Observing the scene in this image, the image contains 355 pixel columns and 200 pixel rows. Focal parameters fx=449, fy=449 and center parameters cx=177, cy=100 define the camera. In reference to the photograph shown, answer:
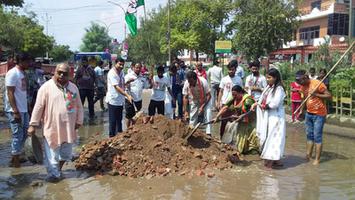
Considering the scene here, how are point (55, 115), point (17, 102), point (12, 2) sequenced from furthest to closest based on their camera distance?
point (12, 2) → point (17, 102) → point (55, 115)

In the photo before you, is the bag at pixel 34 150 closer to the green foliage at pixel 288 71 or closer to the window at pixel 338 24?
the green foliage at pixel 288 71

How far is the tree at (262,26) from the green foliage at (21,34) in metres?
15.9

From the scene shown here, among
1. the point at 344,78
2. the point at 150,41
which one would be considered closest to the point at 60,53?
the point at 150,41

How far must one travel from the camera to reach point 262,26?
29438 millimetres

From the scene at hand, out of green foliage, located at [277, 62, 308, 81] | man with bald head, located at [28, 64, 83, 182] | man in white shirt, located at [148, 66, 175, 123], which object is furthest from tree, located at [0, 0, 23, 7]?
green foliage, located at [277, 62, 308, 81]

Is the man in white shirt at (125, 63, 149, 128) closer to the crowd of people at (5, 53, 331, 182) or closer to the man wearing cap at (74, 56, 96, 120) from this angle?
the crowd of people at (5, 53, 331, 182)

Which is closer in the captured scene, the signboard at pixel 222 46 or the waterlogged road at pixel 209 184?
the waterlogged road at pixel 209 184

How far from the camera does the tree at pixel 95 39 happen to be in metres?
106

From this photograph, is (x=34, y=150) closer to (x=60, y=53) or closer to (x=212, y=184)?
(x=212, y=184)

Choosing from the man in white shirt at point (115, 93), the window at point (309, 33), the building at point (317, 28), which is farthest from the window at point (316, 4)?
the man in white shirt at point (115, 93)

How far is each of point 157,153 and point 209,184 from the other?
1192 mm

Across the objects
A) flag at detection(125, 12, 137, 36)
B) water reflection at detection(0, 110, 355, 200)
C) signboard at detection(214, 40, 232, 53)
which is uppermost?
flag at detection(125, 12, 137, 36)

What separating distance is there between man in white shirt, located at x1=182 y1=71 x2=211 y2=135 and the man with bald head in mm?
3149

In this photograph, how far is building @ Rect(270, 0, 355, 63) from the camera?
4447 centimetres
